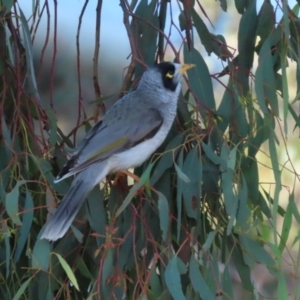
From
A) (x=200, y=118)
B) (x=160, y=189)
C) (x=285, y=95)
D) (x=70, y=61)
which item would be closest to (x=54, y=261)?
(x=160, y=189)

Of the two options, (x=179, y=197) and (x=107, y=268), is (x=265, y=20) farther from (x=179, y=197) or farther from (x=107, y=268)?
(x=107, y=268)

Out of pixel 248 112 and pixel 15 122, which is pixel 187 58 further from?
pixel 15 122

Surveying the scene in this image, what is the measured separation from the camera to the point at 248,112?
1275mm

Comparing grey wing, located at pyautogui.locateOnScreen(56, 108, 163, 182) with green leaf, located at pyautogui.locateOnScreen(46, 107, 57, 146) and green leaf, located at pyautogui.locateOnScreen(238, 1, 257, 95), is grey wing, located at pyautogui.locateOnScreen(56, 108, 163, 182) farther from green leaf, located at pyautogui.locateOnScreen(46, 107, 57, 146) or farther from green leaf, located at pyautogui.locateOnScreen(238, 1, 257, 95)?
green leaf, located at pyautogui.locateOnScreen(238, 1, 257, 95)

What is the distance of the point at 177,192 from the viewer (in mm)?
1183

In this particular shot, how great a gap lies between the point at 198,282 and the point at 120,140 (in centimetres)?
33

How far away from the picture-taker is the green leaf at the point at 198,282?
1.14 meters

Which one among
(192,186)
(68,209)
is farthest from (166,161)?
(68,209)

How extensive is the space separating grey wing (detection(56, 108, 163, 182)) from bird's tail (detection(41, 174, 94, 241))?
0.13 feet

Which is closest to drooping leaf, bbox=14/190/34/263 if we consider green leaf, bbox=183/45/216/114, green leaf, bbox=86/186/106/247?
green leaf, bbox=86/186/106/247

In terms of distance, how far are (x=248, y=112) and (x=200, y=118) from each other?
9 centimetres

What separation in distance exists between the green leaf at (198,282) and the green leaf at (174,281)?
0.05 meters

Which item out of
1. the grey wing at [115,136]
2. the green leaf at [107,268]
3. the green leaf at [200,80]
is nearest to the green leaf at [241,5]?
the green leaf at [200,80]

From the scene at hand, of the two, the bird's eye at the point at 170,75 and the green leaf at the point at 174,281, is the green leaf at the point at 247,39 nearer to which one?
the bird's eye at the point at 170,75
